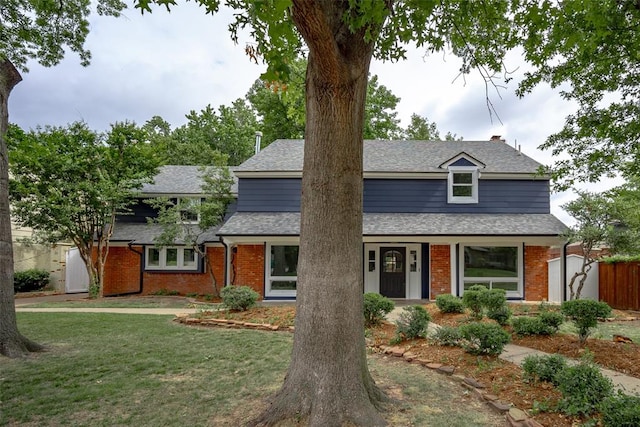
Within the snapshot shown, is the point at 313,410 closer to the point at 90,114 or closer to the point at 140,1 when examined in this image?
the point at 140,1

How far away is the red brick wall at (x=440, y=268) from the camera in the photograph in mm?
14023

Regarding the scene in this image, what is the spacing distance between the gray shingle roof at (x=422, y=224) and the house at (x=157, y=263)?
9.87 feet

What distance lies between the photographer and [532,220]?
47.5 ft

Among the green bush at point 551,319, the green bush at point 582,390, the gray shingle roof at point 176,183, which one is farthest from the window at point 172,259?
the green bush at point 582,390

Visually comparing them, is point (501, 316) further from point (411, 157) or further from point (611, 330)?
point (411, 157)

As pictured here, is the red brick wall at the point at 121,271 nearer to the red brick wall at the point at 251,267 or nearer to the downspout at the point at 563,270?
the red brick wall at the point at 251,267

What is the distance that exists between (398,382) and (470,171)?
11820mm

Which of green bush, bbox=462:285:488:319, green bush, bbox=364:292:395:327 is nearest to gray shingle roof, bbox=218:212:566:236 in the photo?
green bush, bbox=462:285:488:319

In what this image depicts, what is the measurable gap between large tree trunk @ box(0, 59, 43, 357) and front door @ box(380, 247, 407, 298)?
1076cm

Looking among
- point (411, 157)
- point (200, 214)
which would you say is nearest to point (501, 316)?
point (411, 157)

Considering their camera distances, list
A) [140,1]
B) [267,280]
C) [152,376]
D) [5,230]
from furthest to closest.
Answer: [267,280], [5,230], [152,376], [140,1]

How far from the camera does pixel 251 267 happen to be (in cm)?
1439

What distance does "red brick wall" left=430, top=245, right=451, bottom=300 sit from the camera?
552 inches

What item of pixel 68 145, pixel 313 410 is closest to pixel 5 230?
pixel 313 410
